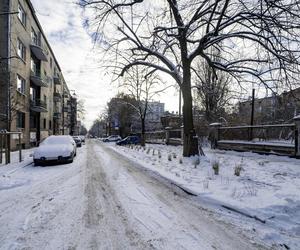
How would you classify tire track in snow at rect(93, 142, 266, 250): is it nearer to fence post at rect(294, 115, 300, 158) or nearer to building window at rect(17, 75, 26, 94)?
fence post at rect(294, 115, 300, 158)

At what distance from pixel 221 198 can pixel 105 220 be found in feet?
8.76

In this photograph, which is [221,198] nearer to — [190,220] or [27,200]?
[190,220]

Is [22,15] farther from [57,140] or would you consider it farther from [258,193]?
[258,193]

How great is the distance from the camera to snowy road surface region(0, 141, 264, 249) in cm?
385

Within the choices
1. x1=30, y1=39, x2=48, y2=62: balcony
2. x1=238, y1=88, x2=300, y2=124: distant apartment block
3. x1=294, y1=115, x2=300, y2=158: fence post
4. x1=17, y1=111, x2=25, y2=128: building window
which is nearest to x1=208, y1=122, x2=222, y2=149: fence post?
x1=238, y1=88, x2=300, y2=124: distant apartment block

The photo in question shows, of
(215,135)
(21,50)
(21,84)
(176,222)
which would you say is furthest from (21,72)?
(176,222)

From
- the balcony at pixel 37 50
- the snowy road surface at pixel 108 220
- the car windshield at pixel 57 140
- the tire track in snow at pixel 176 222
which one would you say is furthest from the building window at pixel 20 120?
the tire track in snow at pixel 176 222

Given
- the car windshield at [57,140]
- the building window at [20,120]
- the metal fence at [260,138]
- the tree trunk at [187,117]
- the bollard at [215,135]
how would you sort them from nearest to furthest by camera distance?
the metal fence at [260,138] → the tree trunk at [187,117] → the car windshield at [57,140] → the bollard at [215,135] → the building window at [20,120]

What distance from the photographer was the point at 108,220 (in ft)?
15.8

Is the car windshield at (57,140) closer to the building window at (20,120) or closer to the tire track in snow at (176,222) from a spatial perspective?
the tire track in snow at (176,222)

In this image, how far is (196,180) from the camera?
843cm

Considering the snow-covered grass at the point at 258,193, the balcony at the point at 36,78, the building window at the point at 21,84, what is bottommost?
the snow-covered grass at the point at 258,193

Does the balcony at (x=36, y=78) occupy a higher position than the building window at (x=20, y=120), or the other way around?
the balcony at (x=36, y=78)

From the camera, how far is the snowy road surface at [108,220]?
3.85 metres
